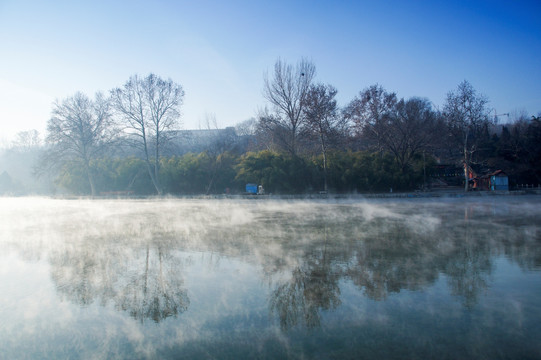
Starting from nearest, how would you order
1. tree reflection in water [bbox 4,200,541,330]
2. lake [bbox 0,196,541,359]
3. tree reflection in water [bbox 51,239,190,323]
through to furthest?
lake [bbox 0,196,541,359] → tree reflection in water [bbox 51,239,190,323] → tree reflection in water [bbox 4,200,541,330]

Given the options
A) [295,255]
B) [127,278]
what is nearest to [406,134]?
[295,255]

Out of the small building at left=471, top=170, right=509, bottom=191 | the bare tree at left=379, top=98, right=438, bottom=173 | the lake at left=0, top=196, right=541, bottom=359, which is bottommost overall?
the lake at left=0, top=196, right=541, bottom=359

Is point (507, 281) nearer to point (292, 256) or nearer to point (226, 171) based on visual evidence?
point (292, 256)

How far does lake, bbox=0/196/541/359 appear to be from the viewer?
398 centimetres

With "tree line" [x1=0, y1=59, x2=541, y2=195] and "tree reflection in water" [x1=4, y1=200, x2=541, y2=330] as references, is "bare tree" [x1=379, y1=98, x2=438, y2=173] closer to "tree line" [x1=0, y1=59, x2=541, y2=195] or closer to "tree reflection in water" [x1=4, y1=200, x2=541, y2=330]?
"tree line" [x1=0, y1=59, x2=541, y2=195]

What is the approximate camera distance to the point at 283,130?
3084 cm

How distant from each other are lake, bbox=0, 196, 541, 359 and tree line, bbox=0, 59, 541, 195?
59.4ft

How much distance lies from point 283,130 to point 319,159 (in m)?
4.10

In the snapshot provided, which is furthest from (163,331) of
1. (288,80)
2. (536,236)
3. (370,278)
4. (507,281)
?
(288,80)

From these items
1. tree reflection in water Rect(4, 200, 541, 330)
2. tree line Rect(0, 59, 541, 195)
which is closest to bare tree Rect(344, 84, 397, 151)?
tree line Rect(0, 59, 541, 195)

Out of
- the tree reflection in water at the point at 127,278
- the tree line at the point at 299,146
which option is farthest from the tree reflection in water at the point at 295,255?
the tree line at the point at 299,146

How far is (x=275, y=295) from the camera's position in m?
5.58

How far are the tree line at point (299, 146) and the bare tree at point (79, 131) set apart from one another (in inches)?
3.4

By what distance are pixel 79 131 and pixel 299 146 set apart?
2041 centimetres
